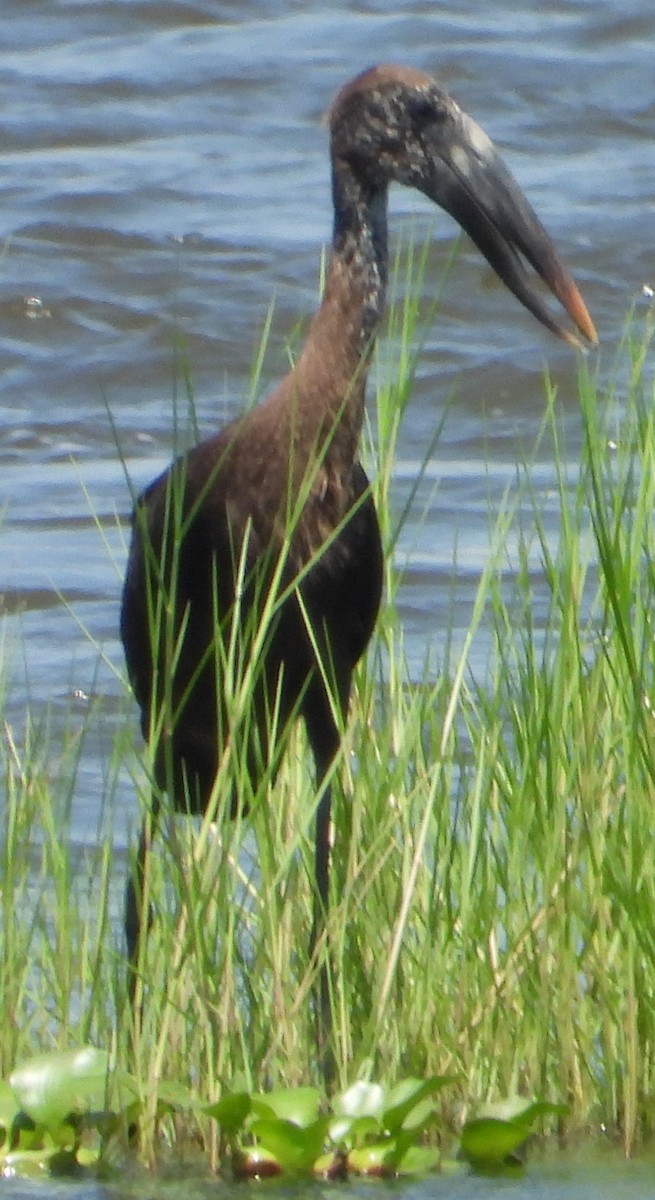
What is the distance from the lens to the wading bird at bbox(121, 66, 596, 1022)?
3721 mm

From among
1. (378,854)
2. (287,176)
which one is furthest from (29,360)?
(378,854)

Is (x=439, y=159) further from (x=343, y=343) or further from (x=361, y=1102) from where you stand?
(x=361, y=1102)

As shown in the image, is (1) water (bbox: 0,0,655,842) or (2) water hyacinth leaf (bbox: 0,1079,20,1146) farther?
(1) water (bbox: 0,0,655,842)

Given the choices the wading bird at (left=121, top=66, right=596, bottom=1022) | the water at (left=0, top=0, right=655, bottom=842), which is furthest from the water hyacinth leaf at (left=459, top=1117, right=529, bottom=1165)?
the water at (left=0, top=0, right=655, bottom=842)

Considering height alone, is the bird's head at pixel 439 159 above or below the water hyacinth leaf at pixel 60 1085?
above

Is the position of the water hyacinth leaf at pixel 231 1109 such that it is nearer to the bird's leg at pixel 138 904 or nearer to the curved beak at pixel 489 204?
the bird's leg at pixel 138 904

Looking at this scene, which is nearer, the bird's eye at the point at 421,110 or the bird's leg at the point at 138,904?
the bird's leg at the point at 138,904

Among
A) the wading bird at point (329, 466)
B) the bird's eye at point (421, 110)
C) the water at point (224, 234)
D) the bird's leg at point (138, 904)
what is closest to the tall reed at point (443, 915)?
the bird's leg at point (138, 904)

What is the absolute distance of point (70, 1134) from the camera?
9.91ft

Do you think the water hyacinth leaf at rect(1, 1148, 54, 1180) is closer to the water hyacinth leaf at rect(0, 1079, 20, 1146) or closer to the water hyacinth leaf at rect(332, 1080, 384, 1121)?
the water hyacinth leaf at rect(0, 1079, 20, 1146)

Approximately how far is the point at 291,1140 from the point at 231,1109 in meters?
0.08

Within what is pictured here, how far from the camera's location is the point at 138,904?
12.0 ft

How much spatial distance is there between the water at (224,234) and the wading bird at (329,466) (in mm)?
1920

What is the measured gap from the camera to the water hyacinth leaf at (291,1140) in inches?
115
